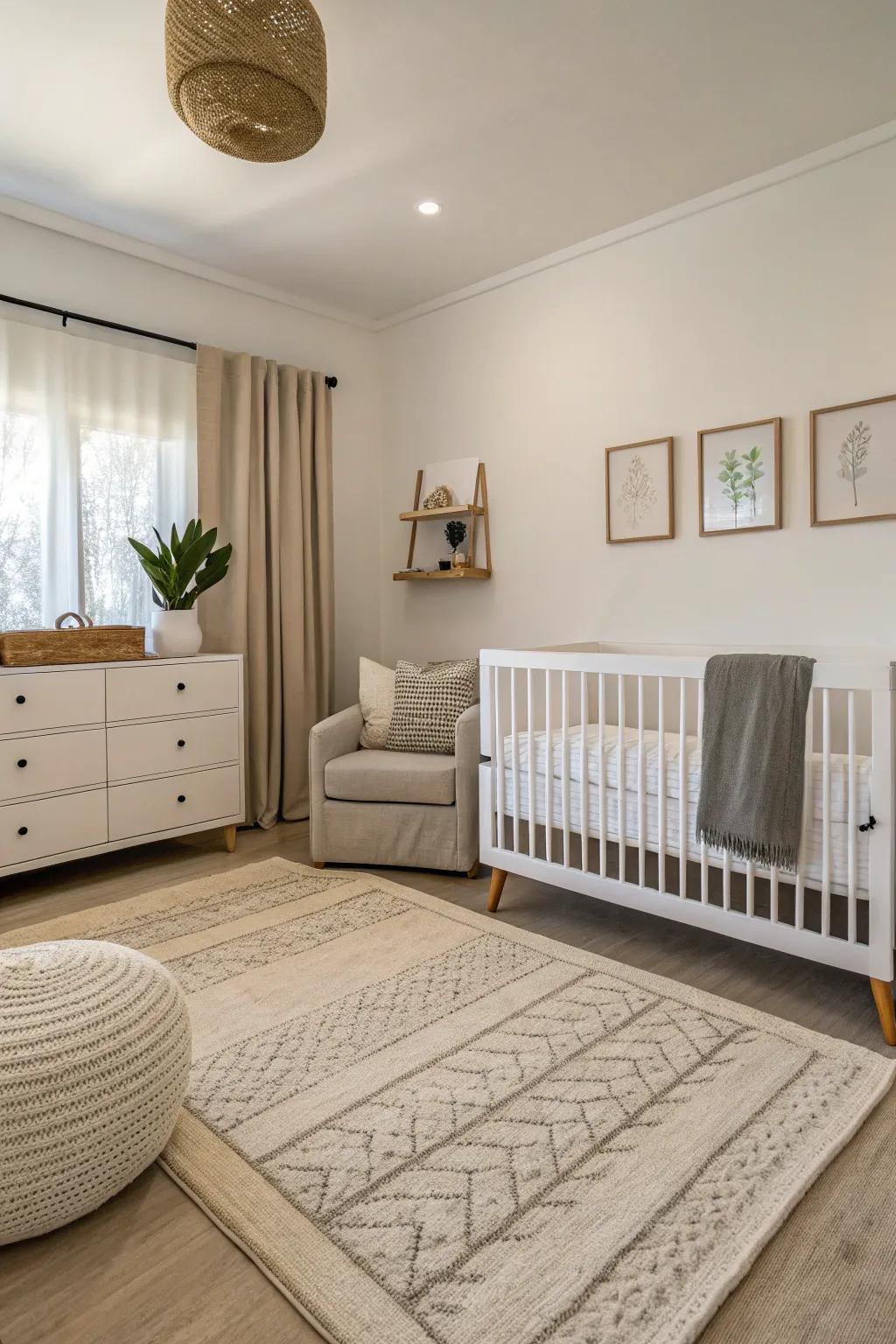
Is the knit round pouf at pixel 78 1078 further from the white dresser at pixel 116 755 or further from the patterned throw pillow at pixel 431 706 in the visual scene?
the patterned throw pillow at pixel 431 706

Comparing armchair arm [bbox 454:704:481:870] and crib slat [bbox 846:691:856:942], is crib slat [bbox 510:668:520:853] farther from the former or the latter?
crib slat [bbox 846:691:856:942]

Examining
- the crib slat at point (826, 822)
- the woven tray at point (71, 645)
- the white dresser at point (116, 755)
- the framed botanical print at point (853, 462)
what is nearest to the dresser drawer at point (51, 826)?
the white dresser at point (116, 755)

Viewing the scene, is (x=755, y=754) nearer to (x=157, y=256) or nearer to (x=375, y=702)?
(x=375, y=702)

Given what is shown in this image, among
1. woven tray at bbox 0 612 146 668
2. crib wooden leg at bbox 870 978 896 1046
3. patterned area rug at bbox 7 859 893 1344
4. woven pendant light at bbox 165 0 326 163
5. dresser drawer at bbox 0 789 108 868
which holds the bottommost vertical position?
patterned area rug at bbox 7 859 893 1344

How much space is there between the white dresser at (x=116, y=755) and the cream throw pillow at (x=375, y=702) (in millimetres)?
511

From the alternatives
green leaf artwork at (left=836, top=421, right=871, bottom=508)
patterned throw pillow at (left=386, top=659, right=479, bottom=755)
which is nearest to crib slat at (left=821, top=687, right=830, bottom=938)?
green leaf artwork at (left=836, top=421, right=871, bottom=508)

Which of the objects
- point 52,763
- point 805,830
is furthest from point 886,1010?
point 52,763

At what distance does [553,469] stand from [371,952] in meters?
2.19

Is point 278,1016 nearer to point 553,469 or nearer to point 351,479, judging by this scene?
point 553,469

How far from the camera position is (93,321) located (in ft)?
10.5

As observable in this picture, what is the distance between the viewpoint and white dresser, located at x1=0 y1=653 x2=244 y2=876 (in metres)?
2.69

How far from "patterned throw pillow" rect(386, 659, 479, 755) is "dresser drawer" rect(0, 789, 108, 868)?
1.12 metres

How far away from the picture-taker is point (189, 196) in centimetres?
295

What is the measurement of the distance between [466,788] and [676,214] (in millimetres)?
2271
